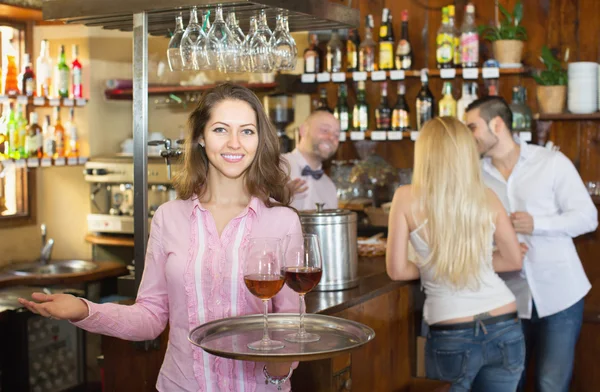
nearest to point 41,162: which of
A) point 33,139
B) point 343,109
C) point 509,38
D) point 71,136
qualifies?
point 33,139

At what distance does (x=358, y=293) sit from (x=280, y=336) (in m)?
1.30

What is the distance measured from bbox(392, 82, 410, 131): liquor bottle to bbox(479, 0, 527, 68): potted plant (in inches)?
28.0

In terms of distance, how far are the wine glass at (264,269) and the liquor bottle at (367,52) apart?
12.7 ft

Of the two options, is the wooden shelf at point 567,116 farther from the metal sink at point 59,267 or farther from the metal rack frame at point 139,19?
the metal sink at point 59,267

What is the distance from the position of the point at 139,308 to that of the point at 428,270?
1326mm

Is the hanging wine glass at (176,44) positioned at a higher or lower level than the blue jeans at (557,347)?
higher

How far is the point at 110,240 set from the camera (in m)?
6.09

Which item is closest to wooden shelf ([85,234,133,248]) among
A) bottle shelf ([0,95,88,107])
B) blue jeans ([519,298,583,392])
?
bottle shelf ([0,95,88,107])

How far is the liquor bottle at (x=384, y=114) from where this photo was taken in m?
5.59

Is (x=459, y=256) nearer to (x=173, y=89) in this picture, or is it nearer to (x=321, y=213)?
(x=321, y=213)

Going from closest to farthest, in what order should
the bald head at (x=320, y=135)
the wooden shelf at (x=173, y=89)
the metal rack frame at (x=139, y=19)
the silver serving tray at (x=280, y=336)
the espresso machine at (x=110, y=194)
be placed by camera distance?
1. the silver serving tray at (x=280, y=336)
2. the metal rack frame at (x=139, y=19)
3. the wooden shelf at (x=173, y=89)
4. the bald head at (x=320, y=135)
5. the espresso machine at (x=110, y=194)

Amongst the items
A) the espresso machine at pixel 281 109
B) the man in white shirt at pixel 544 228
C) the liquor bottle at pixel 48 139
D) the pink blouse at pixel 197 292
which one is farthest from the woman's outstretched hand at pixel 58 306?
the espresso machine at pixel 281 109

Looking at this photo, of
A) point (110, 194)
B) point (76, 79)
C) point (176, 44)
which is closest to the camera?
point (176, 44)

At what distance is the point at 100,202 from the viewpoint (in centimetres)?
612
